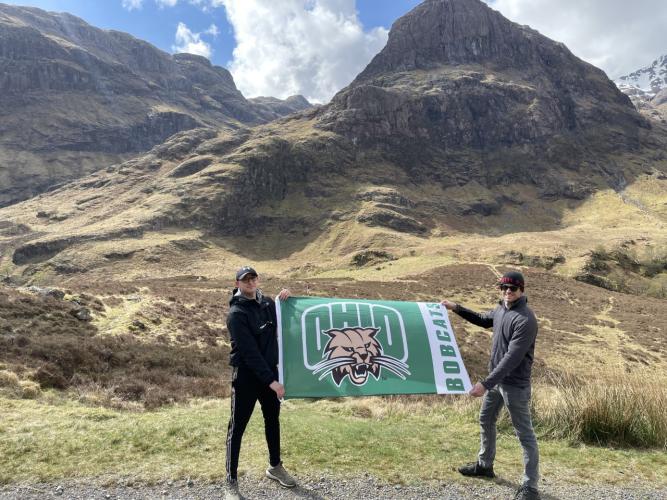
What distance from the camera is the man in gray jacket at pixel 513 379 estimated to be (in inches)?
221

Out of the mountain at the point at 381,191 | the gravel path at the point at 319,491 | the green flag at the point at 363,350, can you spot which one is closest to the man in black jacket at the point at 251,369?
the gravel path at the point at 319,491

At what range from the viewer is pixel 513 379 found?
5.86 m

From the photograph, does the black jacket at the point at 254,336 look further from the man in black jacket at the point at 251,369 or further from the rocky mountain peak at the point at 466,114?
the rocky mountain peak at the point at 466,114

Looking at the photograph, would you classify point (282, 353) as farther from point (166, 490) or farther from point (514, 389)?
point (514, 389)

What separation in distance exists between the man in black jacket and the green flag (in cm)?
85

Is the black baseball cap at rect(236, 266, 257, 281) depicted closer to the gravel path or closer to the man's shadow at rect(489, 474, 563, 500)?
the gravel path

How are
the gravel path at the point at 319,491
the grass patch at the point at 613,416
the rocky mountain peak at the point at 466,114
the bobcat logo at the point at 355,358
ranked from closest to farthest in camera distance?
the gravel path at the point at 319,491 < the bobcat logo at the point at 355,358 < the grass patch at the point at 613,416 < the rocky mountain peak at the point at 466,114

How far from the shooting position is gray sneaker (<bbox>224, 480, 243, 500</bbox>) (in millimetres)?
A: 5523

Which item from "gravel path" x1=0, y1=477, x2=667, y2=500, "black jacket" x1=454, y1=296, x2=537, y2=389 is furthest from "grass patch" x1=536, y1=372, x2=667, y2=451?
"black jacket" x1=454, y1=296, x2=537, y2=389

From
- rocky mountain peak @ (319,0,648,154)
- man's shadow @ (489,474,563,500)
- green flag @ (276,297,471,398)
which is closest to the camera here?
man's shadow @ (489,474,563,500)

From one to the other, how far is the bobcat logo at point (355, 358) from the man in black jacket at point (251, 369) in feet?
4.28

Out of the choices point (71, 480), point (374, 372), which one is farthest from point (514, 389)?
point (71, 480)

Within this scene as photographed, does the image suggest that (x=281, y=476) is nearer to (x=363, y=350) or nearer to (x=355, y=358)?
(x=355, y=358)

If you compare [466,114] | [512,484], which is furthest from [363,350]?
[466,114]
